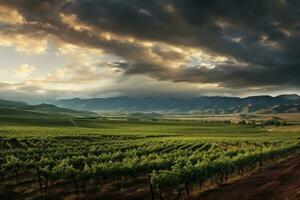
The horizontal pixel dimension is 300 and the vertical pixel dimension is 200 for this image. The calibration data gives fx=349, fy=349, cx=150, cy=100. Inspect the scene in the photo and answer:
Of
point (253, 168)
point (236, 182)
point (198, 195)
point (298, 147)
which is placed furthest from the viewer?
point (298, 147)

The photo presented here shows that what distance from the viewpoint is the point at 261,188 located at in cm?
3816

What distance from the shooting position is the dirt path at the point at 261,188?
113 feet

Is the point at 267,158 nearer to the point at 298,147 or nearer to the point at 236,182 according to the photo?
the point at 236,182

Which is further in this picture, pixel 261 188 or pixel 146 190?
pixel 261 188

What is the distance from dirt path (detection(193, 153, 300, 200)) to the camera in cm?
Result: 3447

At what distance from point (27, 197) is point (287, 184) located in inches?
1138

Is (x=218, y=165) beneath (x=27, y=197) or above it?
above

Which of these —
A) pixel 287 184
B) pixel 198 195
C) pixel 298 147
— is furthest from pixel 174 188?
pixel 298 147

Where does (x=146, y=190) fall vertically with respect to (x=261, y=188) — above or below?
below

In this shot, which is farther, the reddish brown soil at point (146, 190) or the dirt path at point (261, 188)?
the reddish brown soil at point (146, 190)

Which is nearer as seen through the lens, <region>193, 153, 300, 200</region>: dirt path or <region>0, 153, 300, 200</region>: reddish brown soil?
<region>193, 153, 300, 200</region>: dirt path

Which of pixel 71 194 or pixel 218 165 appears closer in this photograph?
pixel 71 194

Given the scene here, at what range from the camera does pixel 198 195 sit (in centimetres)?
3594

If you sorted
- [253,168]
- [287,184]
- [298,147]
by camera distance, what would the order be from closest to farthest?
[287,184], [253,168], [298,147]
